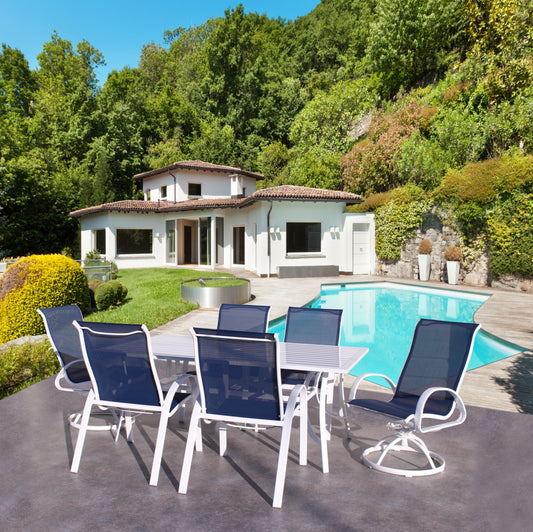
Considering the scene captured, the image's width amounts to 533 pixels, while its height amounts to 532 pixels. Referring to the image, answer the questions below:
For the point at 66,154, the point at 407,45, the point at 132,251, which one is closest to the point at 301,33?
the point at 407,45

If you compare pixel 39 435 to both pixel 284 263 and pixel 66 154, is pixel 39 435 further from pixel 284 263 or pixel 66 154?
pixel 66 154

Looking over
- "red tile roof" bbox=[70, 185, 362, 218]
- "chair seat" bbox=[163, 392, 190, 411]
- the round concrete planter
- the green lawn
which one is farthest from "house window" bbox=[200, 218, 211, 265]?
"chair seat" bbox=[163, 392, 190, 411]

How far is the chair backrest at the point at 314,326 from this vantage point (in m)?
4.88

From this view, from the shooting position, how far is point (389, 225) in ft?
67.0

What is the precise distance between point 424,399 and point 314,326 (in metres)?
1.88

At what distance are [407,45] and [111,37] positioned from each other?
31.2 meters

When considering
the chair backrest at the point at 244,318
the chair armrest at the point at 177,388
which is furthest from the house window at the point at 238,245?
the chair armrest at the point at 177,388

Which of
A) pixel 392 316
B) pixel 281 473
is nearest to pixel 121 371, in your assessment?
pixel 281 473

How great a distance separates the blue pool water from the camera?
846 centimetres

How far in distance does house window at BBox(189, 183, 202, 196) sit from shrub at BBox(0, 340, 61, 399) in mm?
21142

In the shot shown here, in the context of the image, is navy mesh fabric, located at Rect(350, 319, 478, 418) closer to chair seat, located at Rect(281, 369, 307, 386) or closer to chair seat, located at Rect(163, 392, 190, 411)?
chair seat, located at Rect(281, 369, 307, 386)

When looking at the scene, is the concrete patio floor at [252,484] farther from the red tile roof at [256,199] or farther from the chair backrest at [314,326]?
the red tile roof at [256,199]

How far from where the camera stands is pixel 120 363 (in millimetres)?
3350

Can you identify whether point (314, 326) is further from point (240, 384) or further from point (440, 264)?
point (440, 264)
